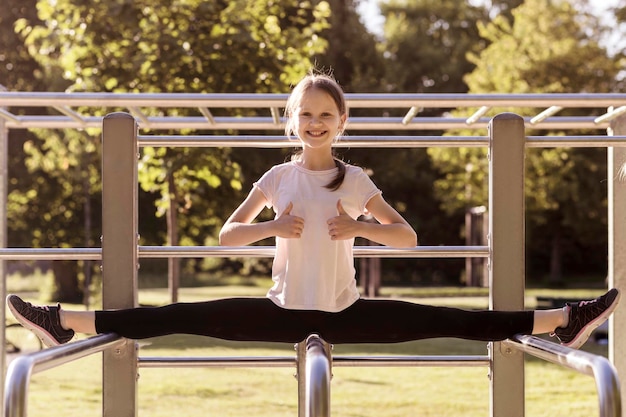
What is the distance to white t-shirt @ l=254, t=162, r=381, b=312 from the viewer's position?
297cm

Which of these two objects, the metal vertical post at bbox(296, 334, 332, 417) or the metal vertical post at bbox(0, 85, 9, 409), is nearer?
the metal vertical post at bbox(296, 334, 332, 417)

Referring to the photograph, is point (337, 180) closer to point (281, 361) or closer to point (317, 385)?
point (281, 361)

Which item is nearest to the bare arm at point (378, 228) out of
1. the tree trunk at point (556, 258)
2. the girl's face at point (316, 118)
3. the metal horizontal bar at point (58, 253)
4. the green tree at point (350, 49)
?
the girl's face at point (316, 118)

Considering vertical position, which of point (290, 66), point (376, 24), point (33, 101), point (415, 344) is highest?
point (376, 24)

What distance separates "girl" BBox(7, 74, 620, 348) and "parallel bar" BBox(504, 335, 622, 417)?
1.32 feet

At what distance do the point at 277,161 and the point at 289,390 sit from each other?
11801mm

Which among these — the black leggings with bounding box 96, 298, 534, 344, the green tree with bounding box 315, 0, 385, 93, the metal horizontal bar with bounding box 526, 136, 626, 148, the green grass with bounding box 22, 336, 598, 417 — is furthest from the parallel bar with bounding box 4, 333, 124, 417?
the green tree with bounding box 315, 0, 385, 93

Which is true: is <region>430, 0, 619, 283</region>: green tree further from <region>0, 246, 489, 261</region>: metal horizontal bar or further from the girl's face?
the girl's face

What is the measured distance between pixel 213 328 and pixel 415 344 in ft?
29.6

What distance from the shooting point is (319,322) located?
2.89 meters

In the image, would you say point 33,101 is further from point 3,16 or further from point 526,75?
point 526,75

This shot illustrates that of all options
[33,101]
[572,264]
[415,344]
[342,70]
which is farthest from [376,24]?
[33,101]

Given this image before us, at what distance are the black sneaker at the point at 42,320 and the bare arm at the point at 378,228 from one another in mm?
908

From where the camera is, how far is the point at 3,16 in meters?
18.6
